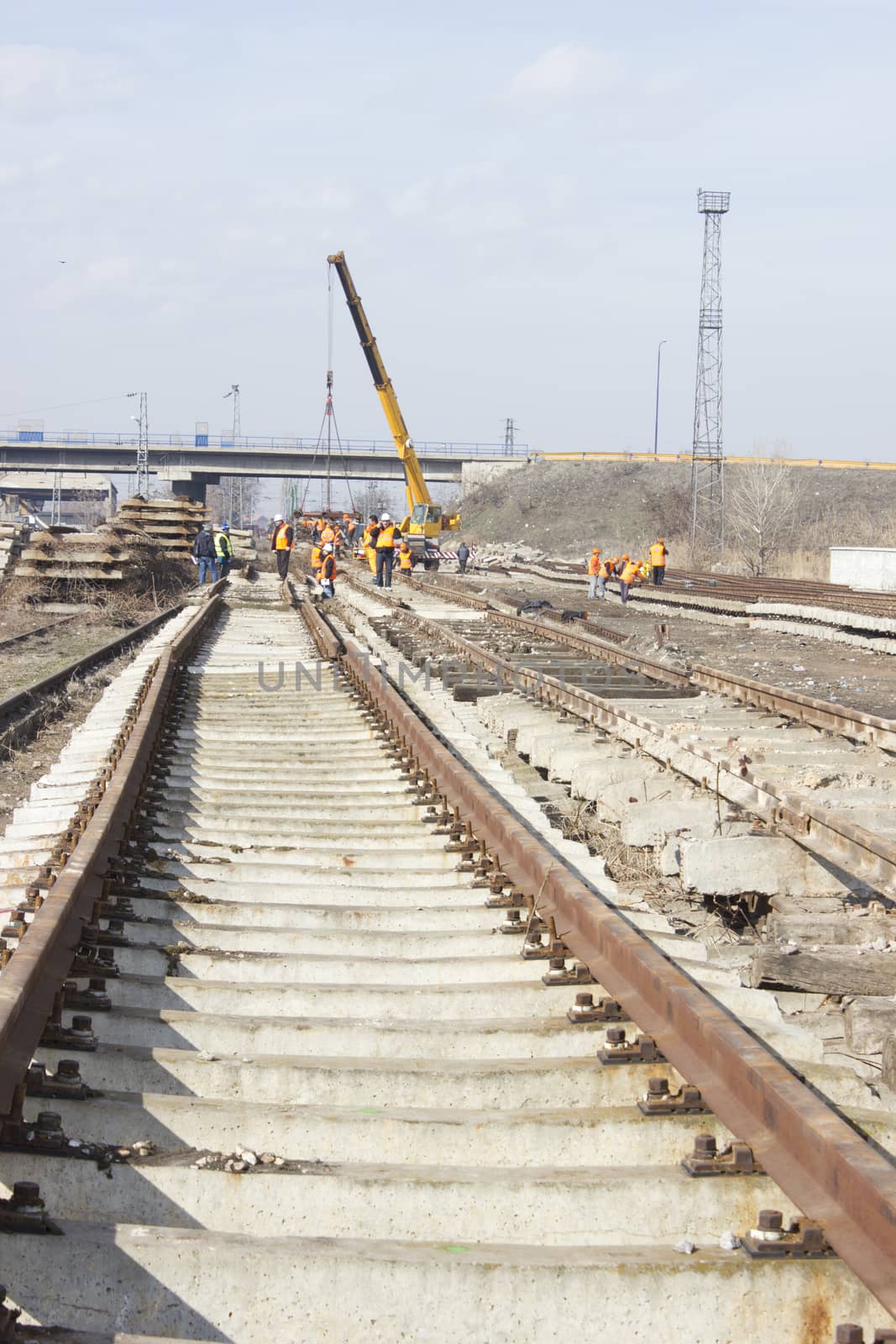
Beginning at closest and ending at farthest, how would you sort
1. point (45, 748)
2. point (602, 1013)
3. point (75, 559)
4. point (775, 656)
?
point (602, 1013) → point (45, 748) → point (775, 656) → point (75, 559)

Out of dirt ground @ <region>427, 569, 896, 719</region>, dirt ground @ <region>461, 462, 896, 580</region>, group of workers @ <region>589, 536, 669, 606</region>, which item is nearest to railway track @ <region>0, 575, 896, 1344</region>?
dirt ground @ <region>427, 569, 896, 719</region>

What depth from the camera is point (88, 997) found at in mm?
4039

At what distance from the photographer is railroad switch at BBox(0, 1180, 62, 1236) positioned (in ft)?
9.17

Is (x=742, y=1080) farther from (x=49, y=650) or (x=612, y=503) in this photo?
(x=612, y=503)

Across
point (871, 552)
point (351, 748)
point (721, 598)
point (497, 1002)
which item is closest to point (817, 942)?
point (497, 1002)

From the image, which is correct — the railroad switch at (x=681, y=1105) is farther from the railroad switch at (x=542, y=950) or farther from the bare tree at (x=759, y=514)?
the bare tree at (x=759, y=514)

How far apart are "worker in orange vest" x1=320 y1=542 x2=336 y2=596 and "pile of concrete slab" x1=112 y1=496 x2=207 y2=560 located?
10.4 metres

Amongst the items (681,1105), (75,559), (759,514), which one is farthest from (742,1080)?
(759,514)

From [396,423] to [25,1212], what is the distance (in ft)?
144

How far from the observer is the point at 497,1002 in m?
4.30

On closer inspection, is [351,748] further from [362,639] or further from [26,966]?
[362,639]

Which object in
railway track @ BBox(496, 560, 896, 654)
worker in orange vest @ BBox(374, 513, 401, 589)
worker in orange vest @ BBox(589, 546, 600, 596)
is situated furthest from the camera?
worker in orange vest @ BBox(589, 546, 600, 596)

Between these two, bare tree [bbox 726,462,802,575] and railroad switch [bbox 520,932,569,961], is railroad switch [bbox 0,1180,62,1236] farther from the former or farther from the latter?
bare tree [bbox 726,462,802,575]

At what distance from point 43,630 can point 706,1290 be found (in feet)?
63.0
